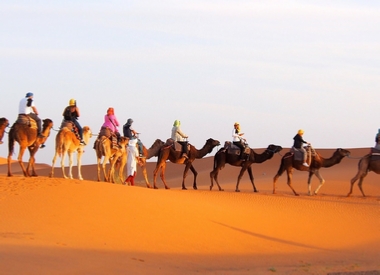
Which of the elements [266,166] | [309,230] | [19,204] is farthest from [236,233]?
[266,166]

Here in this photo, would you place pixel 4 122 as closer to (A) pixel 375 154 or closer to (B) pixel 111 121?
(B) pixel 111 121

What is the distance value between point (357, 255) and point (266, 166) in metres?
28.1

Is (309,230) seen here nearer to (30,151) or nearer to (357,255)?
(357,255)

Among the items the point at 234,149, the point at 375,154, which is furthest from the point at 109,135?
the point at 375,154

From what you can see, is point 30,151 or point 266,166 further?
point 266,166

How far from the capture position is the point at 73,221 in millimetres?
16531

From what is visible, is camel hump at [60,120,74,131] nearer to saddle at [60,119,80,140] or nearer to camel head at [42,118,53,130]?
saddle at [60,119,80,140]

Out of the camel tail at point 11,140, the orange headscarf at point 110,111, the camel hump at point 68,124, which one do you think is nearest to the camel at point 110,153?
the orange headscarf at point 110,111

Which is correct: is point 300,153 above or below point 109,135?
below

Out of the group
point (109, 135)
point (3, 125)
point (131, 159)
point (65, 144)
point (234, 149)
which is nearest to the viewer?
point (3, 125)

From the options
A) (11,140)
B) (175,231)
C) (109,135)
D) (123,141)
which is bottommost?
(175,231)

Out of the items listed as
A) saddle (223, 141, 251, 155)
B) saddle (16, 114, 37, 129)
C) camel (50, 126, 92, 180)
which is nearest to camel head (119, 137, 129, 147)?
camel (50, 126, 92, 180)

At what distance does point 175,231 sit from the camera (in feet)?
57.1

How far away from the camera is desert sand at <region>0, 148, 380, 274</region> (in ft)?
44.6
